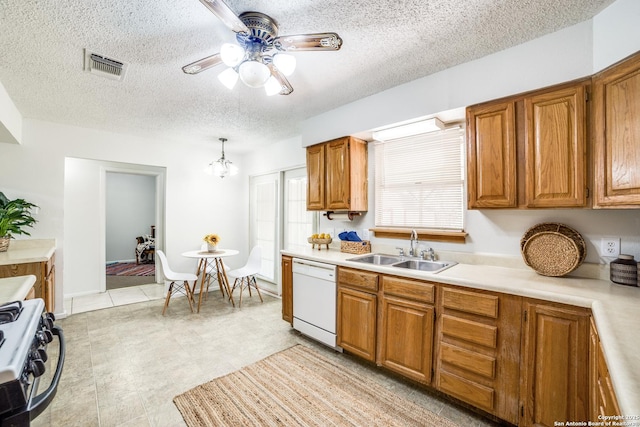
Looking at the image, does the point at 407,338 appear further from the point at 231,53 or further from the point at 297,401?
the point at 231,53

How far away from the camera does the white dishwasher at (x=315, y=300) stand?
2598 millimetres

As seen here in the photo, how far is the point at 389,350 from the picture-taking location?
218cm

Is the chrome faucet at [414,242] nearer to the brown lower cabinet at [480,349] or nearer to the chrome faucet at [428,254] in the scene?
the chrome faucet at [428,254]

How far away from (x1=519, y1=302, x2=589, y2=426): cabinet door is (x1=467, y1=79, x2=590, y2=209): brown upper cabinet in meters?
0.70

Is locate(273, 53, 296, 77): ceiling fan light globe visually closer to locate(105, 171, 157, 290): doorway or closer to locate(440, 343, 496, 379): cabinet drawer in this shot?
locate(440, 343, 496, 379): cabinet drawer

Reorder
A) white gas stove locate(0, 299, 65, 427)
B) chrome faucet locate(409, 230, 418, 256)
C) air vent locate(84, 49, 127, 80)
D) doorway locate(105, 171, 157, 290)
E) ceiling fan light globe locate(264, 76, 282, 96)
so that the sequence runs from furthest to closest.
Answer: doorway locate(105, 171, 157, 290), chrome faucet locate(409, 230, 418, 256), air vent locate(84, 49, 127, 80), ceiling fan light globe locate(264, 76, 282, 96), white gas stove locate(0, 299, 65, 427)

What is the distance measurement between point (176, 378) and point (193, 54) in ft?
8.13

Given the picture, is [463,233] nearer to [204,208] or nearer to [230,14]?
[230,14]

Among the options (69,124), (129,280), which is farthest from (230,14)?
(129,280)

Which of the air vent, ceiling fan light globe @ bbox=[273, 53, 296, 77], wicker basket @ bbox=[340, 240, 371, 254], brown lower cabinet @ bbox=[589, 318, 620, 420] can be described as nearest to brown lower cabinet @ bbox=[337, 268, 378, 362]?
wicker basket @ bbox=[340, 240, 371, 254]

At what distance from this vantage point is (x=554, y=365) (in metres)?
1.50

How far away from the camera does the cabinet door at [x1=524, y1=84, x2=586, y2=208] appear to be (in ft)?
5.51

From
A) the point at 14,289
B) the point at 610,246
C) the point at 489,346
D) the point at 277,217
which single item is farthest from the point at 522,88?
the point at 277,217

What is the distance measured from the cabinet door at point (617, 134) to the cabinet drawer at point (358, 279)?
147 centimetres
